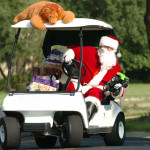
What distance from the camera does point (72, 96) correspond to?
24.6 feet

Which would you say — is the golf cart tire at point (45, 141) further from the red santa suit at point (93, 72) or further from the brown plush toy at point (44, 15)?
the brown plush toy at point (44, 15)

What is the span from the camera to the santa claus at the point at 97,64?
8336 mm

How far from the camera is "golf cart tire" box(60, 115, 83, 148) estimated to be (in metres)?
7.48

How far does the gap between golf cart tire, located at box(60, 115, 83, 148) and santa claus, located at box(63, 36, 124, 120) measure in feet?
2.39

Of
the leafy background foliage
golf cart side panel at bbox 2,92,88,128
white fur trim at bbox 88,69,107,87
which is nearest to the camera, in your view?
golf cart side panel at bbox 2,92,88,128

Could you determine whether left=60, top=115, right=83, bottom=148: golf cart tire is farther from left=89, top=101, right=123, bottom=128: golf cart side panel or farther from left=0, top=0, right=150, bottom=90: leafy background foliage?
left=0, top=0, right=150, bottom=90: leafy background foliage

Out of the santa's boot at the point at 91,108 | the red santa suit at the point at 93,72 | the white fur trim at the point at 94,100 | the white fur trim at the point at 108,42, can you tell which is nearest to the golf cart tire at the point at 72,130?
the santa's boot at the point at 91,108

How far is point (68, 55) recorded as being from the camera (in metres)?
8.43

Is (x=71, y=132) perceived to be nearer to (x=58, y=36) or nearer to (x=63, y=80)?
(x=63, y=80)

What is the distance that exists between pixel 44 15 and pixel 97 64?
1213mm

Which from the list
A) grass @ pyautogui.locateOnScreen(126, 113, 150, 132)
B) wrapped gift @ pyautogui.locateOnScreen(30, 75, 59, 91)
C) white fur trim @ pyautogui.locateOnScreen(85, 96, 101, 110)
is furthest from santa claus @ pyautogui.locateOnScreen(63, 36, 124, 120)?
grass @ pyautogui.locateOnScreen(126, 113, 150, 132)

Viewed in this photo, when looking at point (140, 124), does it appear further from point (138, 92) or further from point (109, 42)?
point (138, 92)

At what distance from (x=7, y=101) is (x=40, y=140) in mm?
1480

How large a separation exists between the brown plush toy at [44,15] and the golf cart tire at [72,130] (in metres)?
1.37
